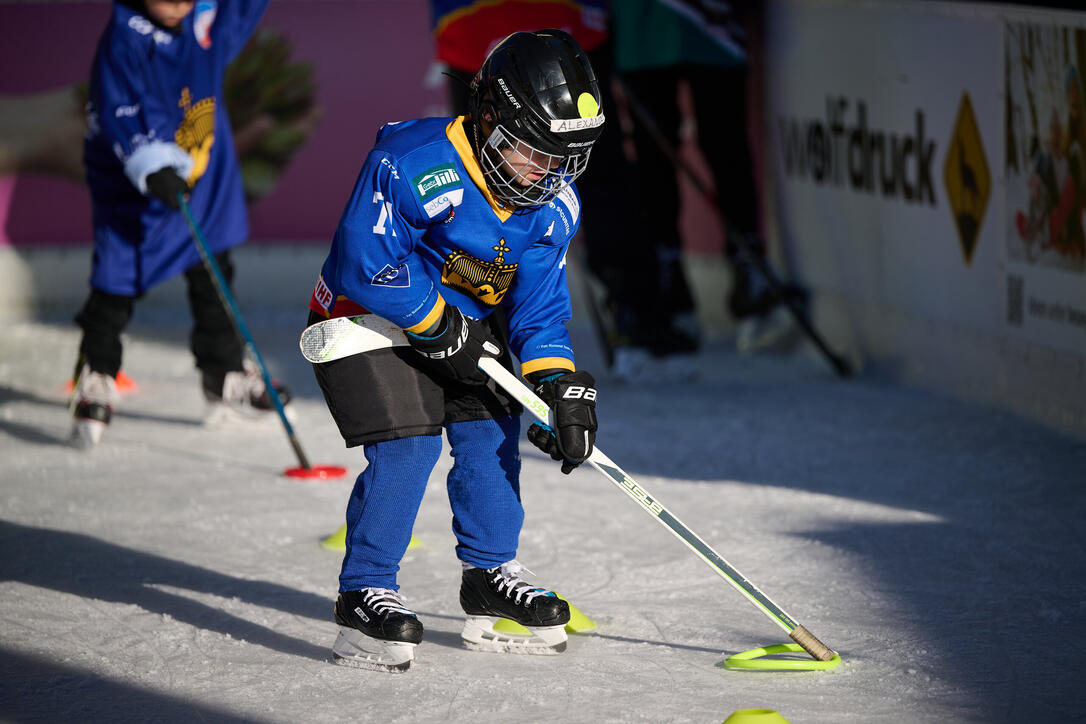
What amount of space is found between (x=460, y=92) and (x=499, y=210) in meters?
3.43

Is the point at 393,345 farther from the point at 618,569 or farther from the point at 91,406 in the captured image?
the point at 91,406

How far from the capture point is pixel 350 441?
2.63m

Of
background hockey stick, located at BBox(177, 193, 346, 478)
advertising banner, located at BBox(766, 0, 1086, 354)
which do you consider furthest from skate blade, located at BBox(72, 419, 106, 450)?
advertising banner, located at BBox(766, 0, 1086, 354)

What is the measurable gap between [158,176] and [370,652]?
212 centimetres

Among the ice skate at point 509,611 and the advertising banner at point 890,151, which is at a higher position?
the advertising banner at point 890,151

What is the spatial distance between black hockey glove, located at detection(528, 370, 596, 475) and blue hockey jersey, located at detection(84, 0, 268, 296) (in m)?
2.10

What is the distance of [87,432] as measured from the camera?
4.43 meters

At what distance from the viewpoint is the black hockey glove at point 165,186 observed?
4.17 m

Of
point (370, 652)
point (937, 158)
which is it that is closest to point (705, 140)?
point (937, 158)

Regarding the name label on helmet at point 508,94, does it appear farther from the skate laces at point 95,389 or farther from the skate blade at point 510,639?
the skate laces at point 95,389

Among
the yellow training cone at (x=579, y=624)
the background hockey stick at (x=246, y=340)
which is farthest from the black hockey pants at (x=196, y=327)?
the yellow training cone at (x=579, y=624)

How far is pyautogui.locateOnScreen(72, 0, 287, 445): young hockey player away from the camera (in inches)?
169

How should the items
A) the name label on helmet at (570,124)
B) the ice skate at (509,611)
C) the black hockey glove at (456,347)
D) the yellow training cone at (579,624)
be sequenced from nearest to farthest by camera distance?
the name label on helmet at (570,124)
the black hockey glove at (456,347)
the ice skate at (509,611)
the yellow training cone at (579,624)

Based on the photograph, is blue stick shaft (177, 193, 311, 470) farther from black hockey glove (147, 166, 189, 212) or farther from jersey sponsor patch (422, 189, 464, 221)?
jersey sponsor patch (422, 189, 464, 221)
